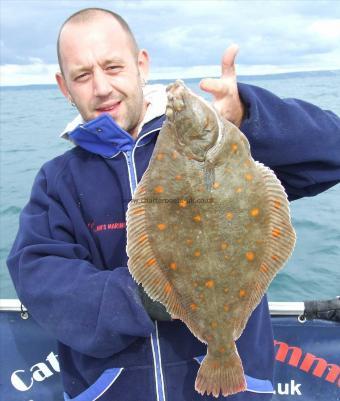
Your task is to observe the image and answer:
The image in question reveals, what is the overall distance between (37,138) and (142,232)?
19222 mm

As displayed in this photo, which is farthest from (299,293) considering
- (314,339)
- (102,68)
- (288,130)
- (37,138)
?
(37,138)

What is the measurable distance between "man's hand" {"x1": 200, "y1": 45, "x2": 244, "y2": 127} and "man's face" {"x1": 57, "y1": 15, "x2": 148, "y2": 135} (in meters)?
0.65

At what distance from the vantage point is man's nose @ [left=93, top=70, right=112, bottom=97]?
8.86 feet

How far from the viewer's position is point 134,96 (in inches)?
Answer: 112

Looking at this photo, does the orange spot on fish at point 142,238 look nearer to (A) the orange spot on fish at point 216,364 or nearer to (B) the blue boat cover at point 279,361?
(A) the orange spot on fish at point 216,364

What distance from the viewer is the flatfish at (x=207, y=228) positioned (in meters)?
2.25

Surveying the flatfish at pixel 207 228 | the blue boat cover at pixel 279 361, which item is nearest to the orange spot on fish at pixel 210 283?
the flatfish at pixel 207 228

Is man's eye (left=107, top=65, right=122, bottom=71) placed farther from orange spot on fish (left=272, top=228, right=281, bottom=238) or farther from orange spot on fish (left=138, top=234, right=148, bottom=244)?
orange spot on fish (left=272, top=228, right=281, bottom=238)

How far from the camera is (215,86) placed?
2.31 m

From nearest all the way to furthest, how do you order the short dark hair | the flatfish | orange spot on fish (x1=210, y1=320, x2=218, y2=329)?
1. the flatfish
2. orange spot on fish (x1=210, y1=320, x2=218, y2=329)
3. the short dark hair

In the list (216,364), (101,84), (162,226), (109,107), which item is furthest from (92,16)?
(216,364)

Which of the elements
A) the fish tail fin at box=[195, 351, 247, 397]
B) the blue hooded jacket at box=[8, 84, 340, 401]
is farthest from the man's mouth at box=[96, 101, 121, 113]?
the fish tail fin at box=[195, 351, 247, 397]

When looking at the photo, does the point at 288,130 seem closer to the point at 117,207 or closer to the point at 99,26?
the point at 117,207

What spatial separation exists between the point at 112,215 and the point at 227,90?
1038 millimetres
